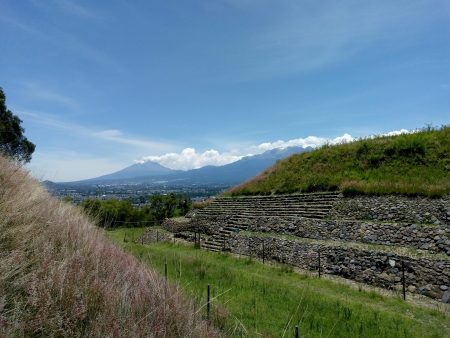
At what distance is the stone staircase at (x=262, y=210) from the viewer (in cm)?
1741

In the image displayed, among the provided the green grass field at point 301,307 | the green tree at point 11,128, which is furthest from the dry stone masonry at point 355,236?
the green tree at point 11,128

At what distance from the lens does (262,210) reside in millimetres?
20516

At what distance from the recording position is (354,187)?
17.0 metres

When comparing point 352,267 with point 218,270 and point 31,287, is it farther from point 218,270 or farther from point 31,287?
point 31,287

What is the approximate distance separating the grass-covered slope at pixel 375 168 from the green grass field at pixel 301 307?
24.7 ft

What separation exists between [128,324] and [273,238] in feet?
41.3

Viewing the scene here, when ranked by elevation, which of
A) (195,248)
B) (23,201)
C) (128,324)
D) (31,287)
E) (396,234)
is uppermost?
(23,201)

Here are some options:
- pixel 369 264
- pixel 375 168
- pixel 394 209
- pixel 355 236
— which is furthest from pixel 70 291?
pixel 375 168

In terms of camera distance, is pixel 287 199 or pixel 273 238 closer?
pixel 273 238

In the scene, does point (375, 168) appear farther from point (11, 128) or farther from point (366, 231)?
point (11, 128)

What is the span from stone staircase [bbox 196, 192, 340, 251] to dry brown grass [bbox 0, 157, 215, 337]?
13.6 meters

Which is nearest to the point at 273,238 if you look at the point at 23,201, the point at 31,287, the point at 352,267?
the point at 352,267

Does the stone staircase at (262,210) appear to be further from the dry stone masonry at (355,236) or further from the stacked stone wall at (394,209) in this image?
the stacked stone wall at (394,209)

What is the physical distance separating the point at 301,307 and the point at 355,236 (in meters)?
6.60
